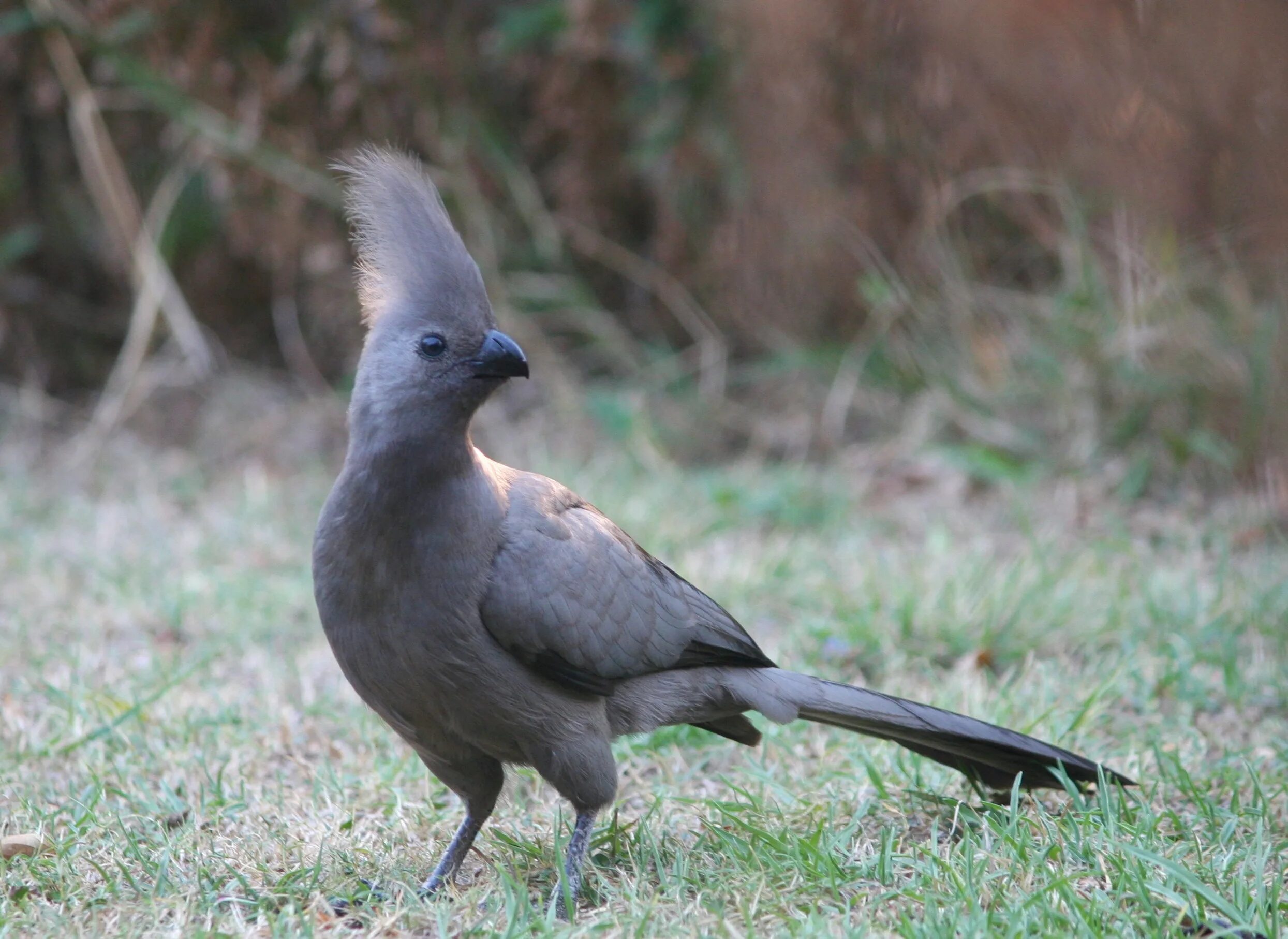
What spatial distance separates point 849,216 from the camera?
7637 millimetres

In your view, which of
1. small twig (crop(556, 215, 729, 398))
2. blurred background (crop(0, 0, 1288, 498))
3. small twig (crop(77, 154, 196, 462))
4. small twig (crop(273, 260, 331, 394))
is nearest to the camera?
blurred background (crop(0, 0, 1288, 498))

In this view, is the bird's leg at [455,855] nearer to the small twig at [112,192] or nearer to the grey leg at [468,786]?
the grey leg at [468,786]

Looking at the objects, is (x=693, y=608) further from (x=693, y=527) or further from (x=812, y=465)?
(x=812, y=465)

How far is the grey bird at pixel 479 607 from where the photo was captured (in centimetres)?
294

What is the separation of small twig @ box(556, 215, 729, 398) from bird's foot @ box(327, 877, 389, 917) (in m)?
5.47

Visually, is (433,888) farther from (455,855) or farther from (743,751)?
(743,751)

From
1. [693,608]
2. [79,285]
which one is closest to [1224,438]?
[693,608]

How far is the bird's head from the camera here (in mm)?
3021

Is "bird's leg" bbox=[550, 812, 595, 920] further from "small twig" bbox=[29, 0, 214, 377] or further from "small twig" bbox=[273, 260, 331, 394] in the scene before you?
"small twig" bbox=[273, 260, 331, 394]

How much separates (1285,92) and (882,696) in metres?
1.68

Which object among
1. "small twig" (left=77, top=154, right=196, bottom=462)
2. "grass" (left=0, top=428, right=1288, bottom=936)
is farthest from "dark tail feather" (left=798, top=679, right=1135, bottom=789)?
"small twig" (left=77, top=154, right=196, bottom=462)

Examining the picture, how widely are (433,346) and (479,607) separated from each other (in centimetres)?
61

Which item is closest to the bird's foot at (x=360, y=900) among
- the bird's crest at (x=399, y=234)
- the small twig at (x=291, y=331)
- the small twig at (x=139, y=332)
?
the bird's crest at (x=399, y=234)

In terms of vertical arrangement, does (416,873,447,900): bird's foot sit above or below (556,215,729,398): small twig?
below
